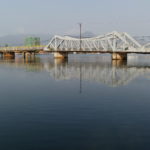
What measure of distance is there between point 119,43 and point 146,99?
86.8m

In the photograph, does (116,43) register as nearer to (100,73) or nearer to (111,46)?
(111,46)

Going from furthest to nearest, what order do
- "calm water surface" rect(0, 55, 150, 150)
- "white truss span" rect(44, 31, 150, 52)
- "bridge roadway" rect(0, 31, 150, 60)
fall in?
"bridge roadway" rect(0, 31, 150, 60)
"white truss span" rect(44, 31, 150, 52)
"calm water surface" rect(0, 55, 150, 150)

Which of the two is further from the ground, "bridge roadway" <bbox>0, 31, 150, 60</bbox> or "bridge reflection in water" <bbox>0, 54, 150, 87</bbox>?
"bridge roadway" <bbox>0, 31, 150, 60</bbox>

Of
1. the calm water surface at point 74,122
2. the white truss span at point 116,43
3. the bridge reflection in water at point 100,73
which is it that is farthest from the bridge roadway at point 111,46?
the calm water surface at point 74,122

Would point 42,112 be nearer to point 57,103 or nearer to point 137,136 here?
point 57,103

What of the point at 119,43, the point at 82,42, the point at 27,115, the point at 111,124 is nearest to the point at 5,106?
the point at 27,115

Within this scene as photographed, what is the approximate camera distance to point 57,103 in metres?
22.9

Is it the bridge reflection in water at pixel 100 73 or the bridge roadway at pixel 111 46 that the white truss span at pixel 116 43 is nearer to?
the bridge roadway at pixel 111 46

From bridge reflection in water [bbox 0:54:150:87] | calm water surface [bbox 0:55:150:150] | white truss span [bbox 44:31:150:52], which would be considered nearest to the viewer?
calm water surface [bbox 0:55:150:150]

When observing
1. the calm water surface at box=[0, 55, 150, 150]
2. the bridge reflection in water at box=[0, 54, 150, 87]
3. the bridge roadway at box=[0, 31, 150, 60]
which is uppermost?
the bridge roadway at box=[0, 31, 150, 60]

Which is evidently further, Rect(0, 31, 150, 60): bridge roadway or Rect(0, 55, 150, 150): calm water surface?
Rect(0, 31, 150, 60): bridge roadway

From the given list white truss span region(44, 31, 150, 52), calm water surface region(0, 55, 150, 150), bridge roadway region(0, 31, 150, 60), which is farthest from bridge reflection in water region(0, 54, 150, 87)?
bridge roadway region(0, 31, 150, 60)

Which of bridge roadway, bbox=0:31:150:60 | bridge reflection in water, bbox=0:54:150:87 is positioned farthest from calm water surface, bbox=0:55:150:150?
bridge roadway, bbox=0:31:150:60

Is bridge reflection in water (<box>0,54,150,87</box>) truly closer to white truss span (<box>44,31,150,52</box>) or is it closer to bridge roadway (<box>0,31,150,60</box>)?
white truss span (<box>44,31,150,52</box>)
